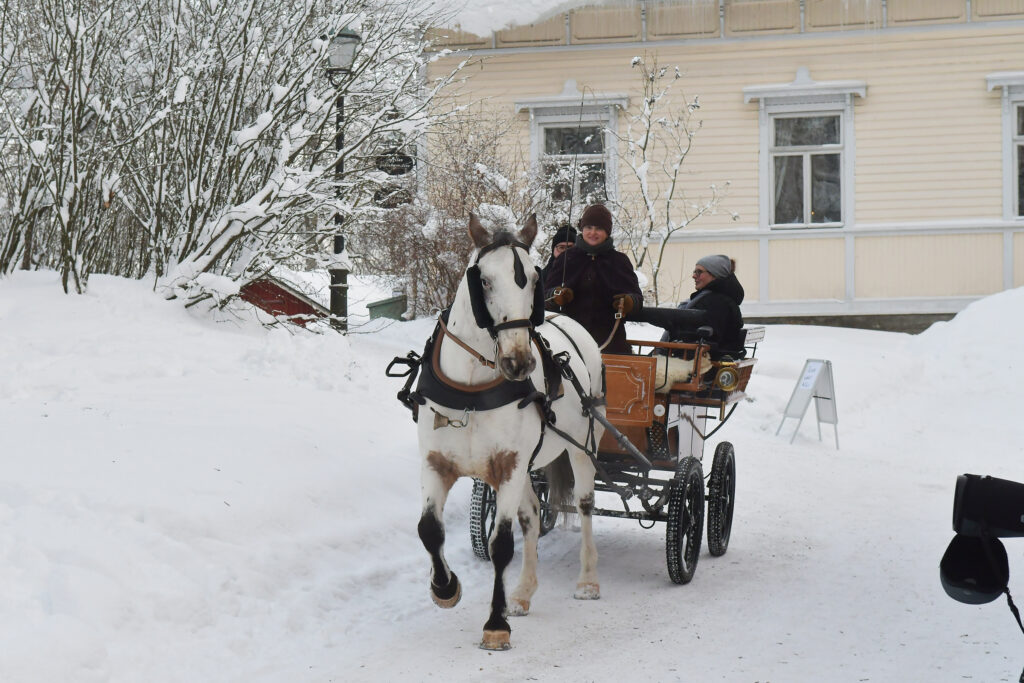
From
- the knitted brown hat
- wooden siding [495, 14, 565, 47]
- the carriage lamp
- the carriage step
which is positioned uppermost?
wooden siding [495, 14, 565, 47]

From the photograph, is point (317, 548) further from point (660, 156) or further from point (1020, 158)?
point (1020, 158)

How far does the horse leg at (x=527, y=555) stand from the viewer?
6.14 metres

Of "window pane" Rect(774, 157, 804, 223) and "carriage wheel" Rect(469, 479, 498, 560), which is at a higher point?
"window pane" Rect(774, 157, 804, 223)

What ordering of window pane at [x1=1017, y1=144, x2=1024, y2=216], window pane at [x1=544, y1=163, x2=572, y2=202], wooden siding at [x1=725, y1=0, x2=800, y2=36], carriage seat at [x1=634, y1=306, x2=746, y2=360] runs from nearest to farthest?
carriage seat at [x1=634, y1=306, x2=746, y2=360] < window pane at [x1=544, y1=163, x2=572, y2=202] < window pane at [x1=1017, y1=144, x2=1024, y2=216] < wooden siding at [x1=725, y1=0, x2=800, y2=36]

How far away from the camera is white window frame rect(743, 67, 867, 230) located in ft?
67.2

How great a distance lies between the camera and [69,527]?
559 centimetres

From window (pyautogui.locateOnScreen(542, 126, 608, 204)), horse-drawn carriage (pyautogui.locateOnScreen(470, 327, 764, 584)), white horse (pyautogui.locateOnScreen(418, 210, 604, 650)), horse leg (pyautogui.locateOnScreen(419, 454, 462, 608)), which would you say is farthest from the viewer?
window (pyautogui.locateOnScreen(542, 126, 608, 204))

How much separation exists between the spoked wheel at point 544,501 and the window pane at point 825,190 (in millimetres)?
13840

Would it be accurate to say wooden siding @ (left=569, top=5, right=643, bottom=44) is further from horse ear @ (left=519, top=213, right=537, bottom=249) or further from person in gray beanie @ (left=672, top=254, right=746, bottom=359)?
horse ear @ (left=519, top=213, right=537, bottom=249)

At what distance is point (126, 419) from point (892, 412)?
10.8m

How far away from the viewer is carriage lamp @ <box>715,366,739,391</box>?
24.2 ft

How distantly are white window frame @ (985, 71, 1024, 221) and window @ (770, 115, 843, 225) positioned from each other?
2.81 meters

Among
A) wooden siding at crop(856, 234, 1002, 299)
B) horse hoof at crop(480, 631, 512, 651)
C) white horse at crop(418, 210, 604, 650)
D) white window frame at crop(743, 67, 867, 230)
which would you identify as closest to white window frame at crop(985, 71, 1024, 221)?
wooden siding at crop(856, 234, 1002, 299)

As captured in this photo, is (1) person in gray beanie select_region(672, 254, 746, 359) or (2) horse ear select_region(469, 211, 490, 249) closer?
(2) horse ear select_region(469, 211, 490, 249)
